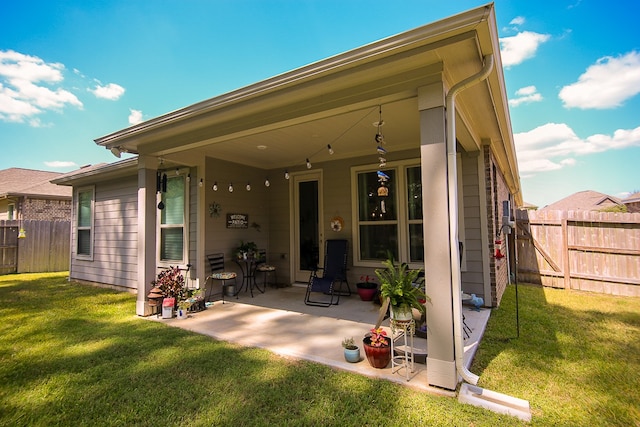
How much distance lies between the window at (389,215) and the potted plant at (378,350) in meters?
2.64

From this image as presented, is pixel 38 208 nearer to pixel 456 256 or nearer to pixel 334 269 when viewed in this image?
pixel 334 269

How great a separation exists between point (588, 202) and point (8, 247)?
29287 millimetres

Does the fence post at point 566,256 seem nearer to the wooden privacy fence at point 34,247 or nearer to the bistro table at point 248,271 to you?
the bistro table at point 248,271

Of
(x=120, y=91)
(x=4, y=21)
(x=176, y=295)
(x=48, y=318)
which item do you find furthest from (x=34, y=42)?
(x=176, y=295)

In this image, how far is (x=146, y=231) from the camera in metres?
4.50

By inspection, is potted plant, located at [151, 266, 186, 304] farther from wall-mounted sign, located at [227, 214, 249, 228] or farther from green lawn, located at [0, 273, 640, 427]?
wall-mounted sign, located at [227, 214, 249, 228]

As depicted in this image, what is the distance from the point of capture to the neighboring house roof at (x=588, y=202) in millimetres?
18984

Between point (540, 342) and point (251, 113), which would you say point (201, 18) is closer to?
point (251, 113)

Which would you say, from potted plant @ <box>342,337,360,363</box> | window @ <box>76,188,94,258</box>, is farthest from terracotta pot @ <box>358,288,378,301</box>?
window @ <box>76,188,94,258</box>

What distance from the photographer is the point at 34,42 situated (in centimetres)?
675

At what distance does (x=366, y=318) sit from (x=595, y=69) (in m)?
12.7

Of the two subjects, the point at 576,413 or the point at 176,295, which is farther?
the point at 176,295

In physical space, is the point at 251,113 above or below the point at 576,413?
above

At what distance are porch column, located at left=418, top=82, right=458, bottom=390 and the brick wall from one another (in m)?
15.0
